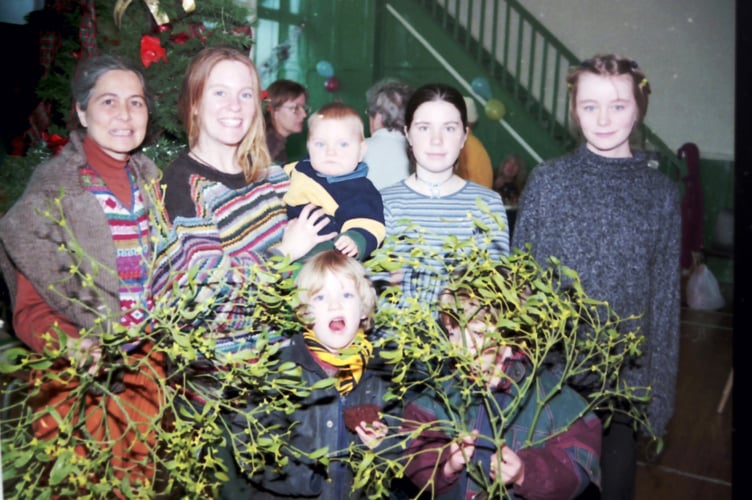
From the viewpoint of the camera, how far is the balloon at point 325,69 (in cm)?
142

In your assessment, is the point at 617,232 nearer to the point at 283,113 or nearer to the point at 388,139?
the point at 388,139

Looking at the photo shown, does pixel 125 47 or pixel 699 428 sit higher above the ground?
pixel 125 47

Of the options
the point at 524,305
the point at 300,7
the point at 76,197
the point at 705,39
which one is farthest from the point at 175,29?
the point at 705,39

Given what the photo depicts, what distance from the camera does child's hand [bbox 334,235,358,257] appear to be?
1.36 metres

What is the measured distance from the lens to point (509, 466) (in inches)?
50.5

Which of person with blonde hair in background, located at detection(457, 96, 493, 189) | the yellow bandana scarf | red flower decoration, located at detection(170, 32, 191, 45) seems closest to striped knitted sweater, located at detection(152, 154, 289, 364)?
the yellow bandana scarf

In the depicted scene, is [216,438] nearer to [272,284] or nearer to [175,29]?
[272,284]

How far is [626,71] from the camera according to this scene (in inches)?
52.6

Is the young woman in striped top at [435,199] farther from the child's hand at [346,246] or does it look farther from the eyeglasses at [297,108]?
the eyeglasses at [297,108]

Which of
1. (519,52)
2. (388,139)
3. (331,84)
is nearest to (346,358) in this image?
(388,139)

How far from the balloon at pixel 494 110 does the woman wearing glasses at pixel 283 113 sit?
33 centimetres

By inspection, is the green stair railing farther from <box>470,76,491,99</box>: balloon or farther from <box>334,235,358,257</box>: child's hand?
<box>334,235,358,257</box>: child's hand

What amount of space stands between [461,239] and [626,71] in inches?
16.1

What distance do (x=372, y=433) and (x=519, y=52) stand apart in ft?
2.40
